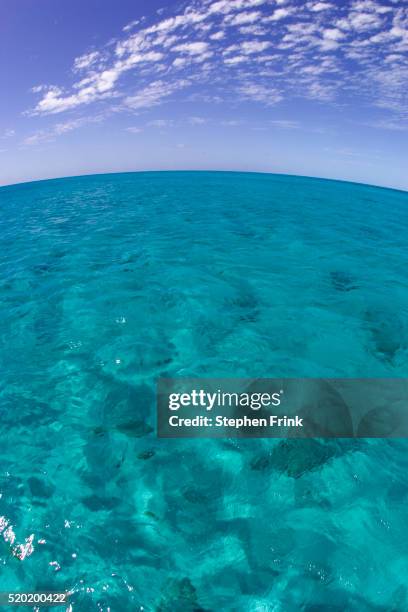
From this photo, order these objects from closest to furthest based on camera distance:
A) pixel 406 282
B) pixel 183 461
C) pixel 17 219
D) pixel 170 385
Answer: pixel 183 461, pixel 170 385, pixel 406 282, pixel 17 219

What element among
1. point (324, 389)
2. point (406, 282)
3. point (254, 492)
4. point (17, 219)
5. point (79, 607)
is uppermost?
point (17, 219)

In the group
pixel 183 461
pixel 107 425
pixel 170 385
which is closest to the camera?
pixel 183 461

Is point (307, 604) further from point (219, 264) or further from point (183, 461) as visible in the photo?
point (219, 264)

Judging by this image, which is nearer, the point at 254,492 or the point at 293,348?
the point at 254,492

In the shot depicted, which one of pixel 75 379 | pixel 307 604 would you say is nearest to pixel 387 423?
pixel 307 604
